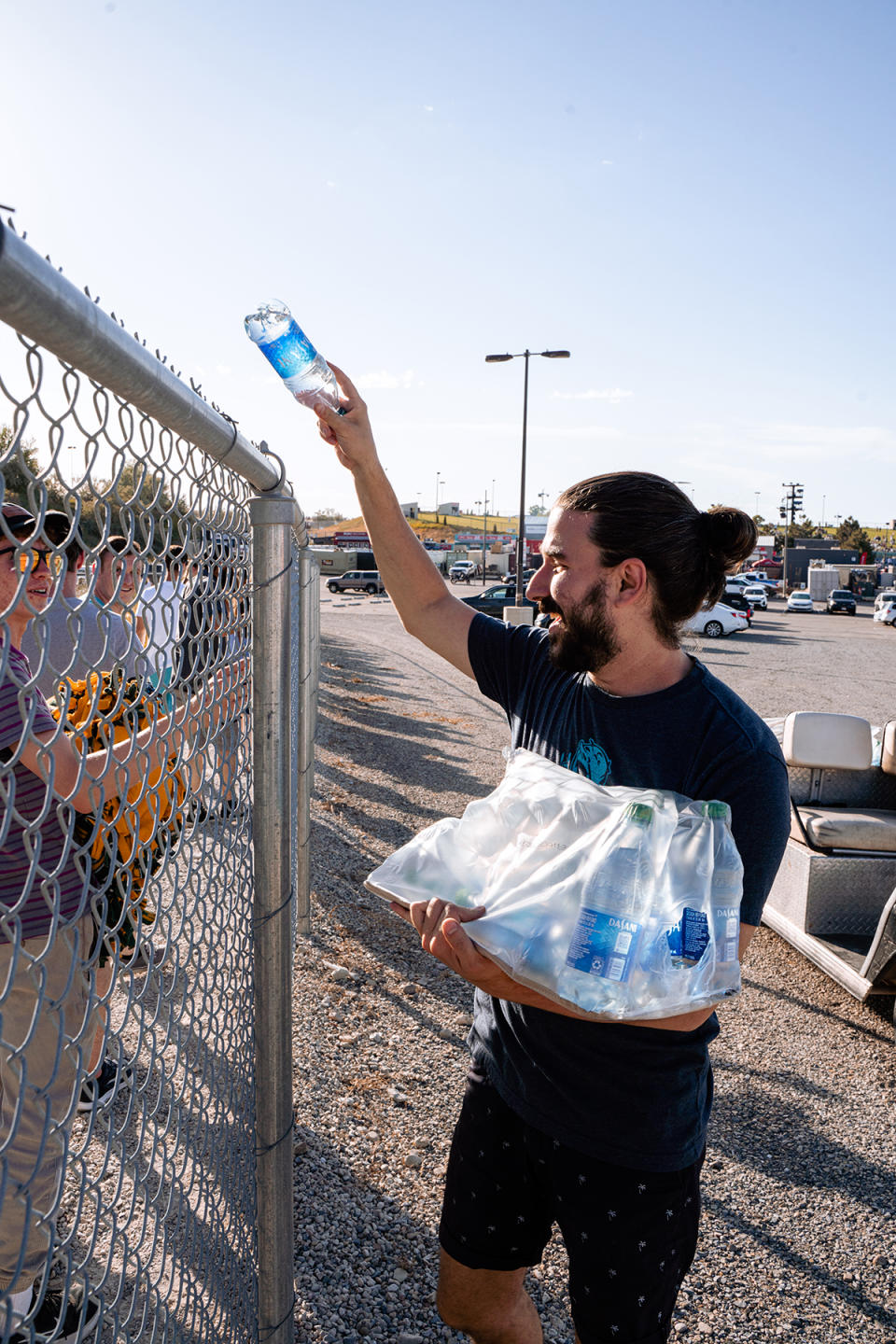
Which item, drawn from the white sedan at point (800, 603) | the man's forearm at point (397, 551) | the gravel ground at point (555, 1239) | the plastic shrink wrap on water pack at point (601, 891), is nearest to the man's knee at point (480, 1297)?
the gravel ground at point (555, 1239)

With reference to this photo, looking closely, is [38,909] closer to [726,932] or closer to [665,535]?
[726,932]

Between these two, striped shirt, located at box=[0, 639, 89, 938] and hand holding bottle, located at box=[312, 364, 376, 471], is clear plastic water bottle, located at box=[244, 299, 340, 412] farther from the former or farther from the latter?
striped shirt, located at box=[0, 639, 89, 938]

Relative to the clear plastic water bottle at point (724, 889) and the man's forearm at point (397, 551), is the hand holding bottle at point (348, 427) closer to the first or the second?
the man's forearm at point (397, 551)

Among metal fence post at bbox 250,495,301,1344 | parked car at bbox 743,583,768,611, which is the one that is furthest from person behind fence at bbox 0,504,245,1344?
parked car at bbox 743,583,768,611

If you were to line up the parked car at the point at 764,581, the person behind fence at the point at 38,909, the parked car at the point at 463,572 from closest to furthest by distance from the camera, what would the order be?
1. the person behind fence at the point at 38,909
2. the parked car at the point at 764,581
3. the parked car at the point at 463,572

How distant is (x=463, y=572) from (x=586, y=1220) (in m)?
68.2

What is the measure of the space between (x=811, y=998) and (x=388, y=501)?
12.4 feet

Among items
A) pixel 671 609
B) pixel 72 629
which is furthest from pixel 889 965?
pixel 72 629

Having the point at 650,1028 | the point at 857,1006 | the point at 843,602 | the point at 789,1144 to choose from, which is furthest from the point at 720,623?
the point at 650,1028

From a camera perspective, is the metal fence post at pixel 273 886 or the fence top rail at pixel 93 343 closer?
the fence top rail at pixel 93 343

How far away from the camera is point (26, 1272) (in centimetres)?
214

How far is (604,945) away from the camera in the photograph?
1525 mm

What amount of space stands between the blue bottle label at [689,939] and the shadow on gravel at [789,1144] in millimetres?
2447

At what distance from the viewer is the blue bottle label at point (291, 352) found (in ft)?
6.72
